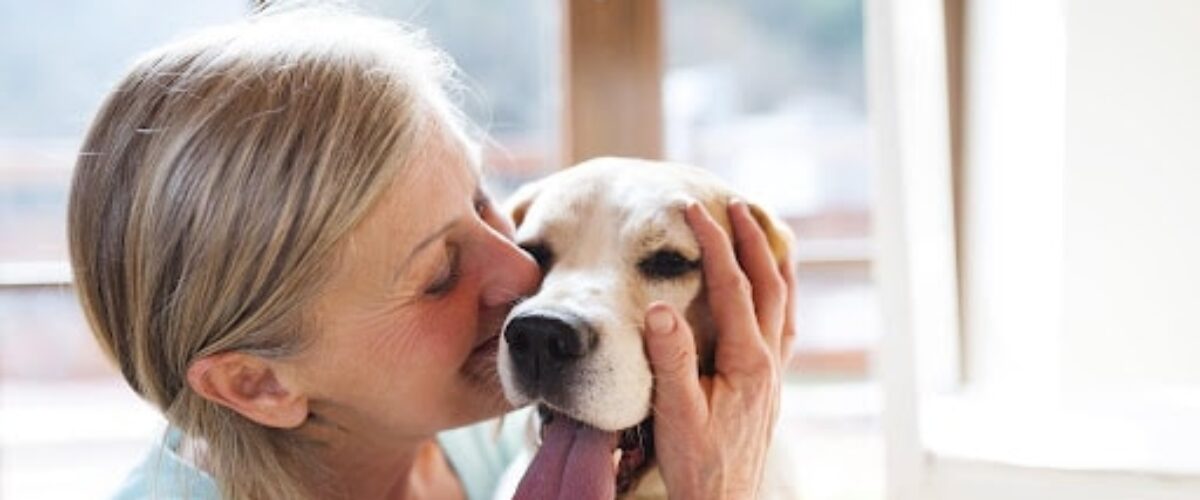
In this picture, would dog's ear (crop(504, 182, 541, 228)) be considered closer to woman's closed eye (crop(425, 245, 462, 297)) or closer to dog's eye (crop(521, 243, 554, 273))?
dog's eye (crop(521, 243, 554, 273))

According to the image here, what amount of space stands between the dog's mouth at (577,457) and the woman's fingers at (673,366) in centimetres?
6

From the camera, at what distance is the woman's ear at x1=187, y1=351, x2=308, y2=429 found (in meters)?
0.98

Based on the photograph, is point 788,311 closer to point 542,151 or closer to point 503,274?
point 503,274

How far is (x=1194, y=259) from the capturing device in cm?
120

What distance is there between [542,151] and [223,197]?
120 cm

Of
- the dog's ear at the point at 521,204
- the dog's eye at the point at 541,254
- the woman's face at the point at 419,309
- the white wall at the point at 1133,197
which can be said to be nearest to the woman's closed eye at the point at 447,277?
the woman's face at the point at 419,309

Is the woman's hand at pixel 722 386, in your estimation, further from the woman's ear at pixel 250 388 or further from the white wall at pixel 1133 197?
the white wall at pixel 1133 197

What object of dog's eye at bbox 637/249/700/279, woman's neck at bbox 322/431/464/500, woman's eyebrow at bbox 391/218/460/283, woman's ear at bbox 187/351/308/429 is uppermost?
woman's eyebrow at bbox 391/218/460/283

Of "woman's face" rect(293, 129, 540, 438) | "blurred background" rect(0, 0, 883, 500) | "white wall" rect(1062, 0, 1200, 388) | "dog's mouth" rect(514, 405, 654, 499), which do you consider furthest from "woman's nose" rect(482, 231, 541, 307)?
"white wall" rect(1062, 0, 1200, 388)

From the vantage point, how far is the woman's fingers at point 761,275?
111cm

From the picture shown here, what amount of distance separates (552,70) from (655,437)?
832 millimetres

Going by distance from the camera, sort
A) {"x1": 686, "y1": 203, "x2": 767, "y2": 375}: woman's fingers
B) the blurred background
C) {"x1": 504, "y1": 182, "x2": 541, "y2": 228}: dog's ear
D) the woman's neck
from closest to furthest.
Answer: {"x1": 686, "y1": 203, "x2": 767, "y2": 375}: woman's fingers
the woman's neck
{"x1": 504, "y1": 182, "x2": 541, "y2": 228}: dog's ear
the blurred background

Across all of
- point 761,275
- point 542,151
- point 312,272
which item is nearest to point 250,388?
point 312,272

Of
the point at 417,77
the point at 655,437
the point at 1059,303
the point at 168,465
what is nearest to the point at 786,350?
the point at 655,437
